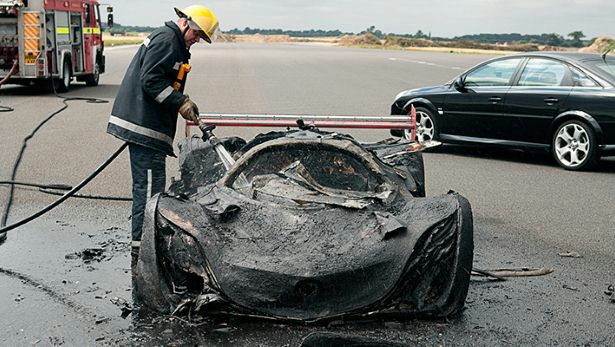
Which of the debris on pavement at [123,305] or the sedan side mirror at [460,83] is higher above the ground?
the sedan side mirror at [460,83]

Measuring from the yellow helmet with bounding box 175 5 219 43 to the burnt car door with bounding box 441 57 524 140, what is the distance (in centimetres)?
646

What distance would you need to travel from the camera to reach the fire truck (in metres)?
21.6

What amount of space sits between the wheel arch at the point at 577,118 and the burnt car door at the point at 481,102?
21.8 inches

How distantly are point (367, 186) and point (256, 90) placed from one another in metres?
19.4

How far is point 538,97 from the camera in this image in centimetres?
1249

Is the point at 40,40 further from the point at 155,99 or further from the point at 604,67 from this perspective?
the point at 155,99

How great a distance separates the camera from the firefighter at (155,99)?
723cm

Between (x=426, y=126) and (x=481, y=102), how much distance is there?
1.18 meters

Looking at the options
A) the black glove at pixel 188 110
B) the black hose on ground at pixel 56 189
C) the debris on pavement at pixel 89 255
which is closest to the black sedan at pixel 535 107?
the black hose on ground at pixel 56 189

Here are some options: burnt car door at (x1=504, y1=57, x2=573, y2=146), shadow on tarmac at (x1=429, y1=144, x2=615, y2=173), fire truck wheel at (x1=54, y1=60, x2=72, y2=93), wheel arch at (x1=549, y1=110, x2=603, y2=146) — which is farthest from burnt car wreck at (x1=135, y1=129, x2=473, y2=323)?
fire truck wheel at (x1=54, y1=60, x2=72, y2=93)

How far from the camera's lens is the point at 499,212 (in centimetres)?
941

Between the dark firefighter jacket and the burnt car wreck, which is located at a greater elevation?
the dark firefighter jacket

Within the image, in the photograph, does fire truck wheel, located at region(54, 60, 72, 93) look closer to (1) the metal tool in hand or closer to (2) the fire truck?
(2) the fire truck

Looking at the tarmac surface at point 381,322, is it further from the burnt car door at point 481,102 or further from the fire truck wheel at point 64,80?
the fire truck wheel at point 64,80
